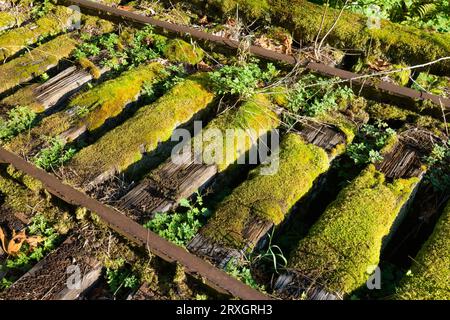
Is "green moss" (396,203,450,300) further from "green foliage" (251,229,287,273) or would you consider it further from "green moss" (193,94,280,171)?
"green moss" (193,94,280,171)

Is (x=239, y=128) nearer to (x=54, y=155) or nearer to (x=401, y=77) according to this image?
(x=54, y=155)

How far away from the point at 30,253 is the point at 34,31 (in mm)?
3644

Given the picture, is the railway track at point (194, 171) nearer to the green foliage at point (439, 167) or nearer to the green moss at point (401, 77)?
the green foliage at point (439, 167)

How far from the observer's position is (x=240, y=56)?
546 centimetres

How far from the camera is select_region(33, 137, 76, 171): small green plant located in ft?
14.2

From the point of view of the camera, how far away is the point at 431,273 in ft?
11.1

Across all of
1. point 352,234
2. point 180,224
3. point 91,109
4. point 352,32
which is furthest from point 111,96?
point 352,32

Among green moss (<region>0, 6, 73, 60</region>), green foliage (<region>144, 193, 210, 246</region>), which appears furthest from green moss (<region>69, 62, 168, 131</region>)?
green moss (<region>0, 6, 73, 60</region>)

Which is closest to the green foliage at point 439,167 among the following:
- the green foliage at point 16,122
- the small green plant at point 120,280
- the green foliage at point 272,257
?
the green foliage at point 272,257

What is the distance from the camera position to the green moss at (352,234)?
3.42 meters
